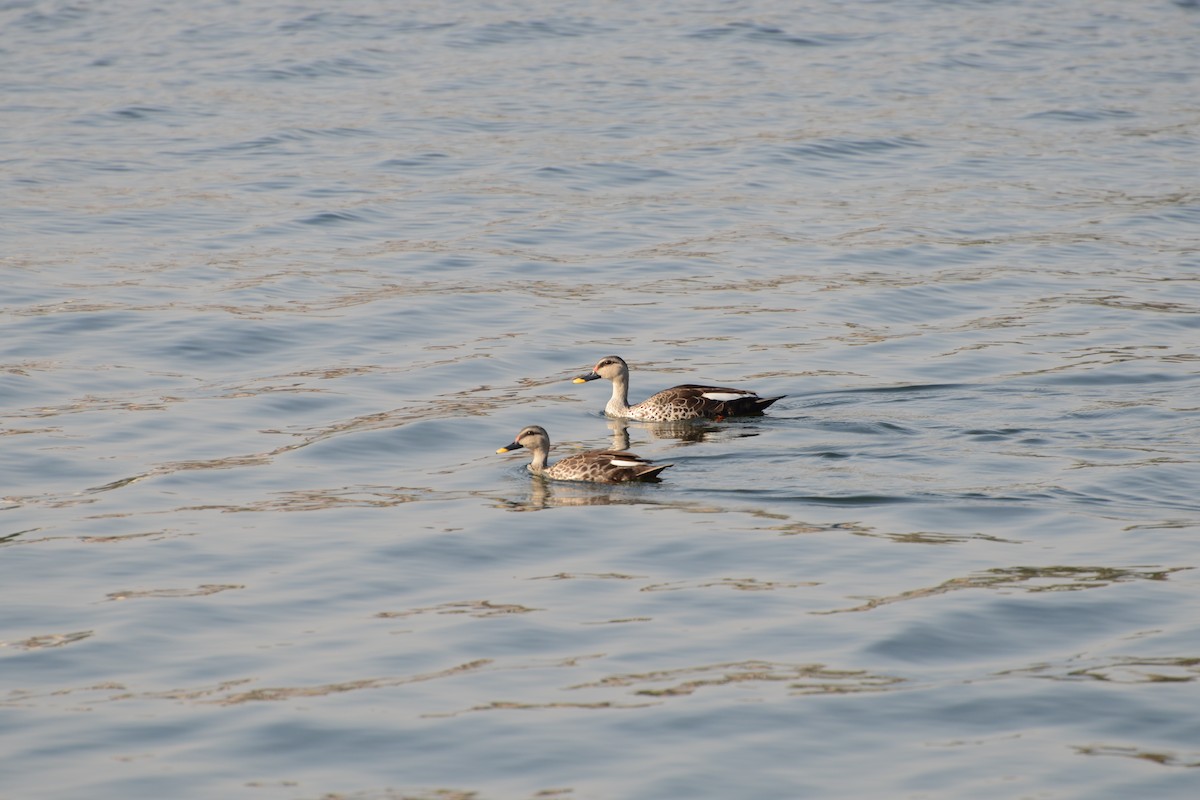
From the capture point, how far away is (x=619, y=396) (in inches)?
656

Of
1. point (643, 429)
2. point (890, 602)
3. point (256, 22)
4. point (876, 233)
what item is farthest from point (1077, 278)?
point (256, 22)

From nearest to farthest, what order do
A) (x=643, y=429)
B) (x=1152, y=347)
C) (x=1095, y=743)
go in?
(x=1095, y=743) → (x=643, y=429) → (x=1152, y=347)

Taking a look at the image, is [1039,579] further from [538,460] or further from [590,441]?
[590,441]

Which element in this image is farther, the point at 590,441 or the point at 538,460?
the point at 590,441

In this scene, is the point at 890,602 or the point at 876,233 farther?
the point at 876,233

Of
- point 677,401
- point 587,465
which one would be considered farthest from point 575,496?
point 677,401

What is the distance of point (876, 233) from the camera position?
2409cm

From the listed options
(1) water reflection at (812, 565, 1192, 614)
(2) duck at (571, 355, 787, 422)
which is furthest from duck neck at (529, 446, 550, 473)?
(1) water reflection at (812, 565, 1192, 614)

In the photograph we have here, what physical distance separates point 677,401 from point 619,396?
932mm

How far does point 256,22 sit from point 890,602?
114ft

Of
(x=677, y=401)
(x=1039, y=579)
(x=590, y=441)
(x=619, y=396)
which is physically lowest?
(x=590, y=441)

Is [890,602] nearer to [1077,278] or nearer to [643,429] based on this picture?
[643,429]

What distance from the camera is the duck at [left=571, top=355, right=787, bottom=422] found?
15594mm

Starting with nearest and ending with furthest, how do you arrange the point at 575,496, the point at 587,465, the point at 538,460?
the point at 575,496
the point at 587,465
the point at 538,460
